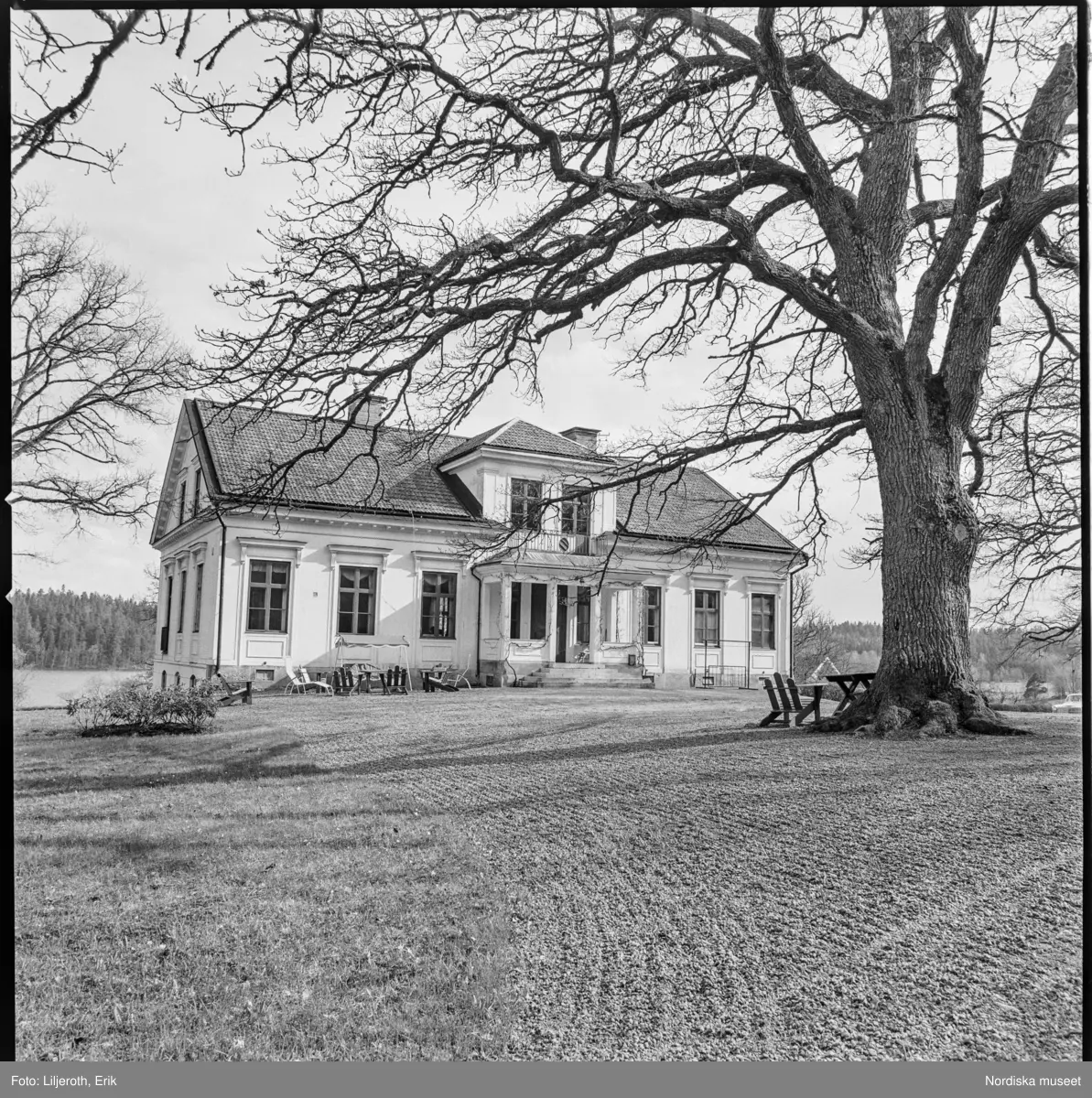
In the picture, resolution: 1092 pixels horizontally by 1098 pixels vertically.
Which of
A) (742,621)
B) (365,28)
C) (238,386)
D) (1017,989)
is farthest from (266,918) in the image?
(742,621)

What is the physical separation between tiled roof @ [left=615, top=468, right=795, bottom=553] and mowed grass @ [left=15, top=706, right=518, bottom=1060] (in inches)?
186

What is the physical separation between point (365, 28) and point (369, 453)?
2.28 m

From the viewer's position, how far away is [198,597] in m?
16.0

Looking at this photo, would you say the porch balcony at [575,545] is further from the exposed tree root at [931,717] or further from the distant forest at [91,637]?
the distant forest at [91,637]

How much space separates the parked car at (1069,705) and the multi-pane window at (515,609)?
13.7 meters

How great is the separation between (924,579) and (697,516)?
10.3 feet

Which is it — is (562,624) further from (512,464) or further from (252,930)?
(252,930)

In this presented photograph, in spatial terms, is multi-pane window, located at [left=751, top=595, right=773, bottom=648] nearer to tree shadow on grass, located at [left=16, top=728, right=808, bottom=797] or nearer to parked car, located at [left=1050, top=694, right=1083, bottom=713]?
tree shadow on grass, located at [left=16, top=728, right=808, bottom=797]

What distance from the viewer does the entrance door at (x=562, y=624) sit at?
1862 centimetres

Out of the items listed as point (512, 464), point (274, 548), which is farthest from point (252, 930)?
point (512, 464)

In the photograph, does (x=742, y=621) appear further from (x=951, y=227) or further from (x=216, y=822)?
(x=216, y=822)

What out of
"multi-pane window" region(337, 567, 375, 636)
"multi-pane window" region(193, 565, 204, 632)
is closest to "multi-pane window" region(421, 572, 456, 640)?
"multi-pane window" region(337, 567, 375, 636)

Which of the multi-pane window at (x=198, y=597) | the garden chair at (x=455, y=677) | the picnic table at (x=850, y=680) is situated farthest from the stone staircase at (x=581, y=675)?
the picnic table at (x=850, y=680)

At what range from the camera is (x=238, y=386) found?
491 centimetres
